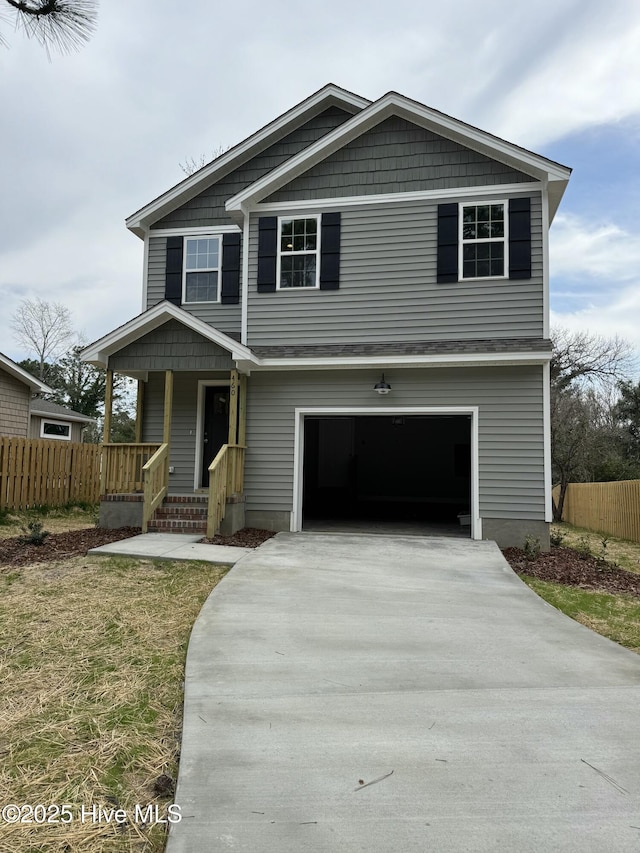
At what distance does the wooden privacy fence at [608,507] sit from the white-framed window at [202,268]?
10.4 metres

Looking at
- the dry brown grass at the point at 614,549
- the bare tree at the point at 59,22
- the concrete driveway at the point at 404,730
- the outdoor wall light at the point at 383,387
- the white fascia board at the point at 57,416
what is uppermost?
the bare tree at the point at 59,22

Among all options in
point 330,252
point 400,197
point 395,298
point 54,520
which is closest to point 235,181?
point 330,252

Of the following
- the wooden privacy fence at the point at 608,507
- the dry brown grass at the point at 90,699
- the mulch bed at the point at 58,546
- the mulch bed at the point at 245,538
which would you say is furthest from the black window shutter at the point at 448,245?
the wooden privacy fence at the point at 608,507

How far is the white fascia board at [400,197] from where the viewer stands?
9.08 meters

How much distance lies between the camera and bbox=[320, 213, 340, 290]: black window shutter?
31.6 feet

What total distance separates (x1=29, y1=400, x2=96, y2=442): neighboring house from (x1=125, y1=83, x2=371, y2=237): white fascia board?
11.4 m

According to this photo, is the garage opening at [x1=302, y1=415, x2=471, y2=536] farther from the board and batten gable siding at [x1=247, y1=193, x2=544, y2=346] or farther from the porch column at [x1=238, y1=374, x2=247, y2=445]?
the board and batten gable siding at [x1=247, y1=193, x2=544, y2=346]

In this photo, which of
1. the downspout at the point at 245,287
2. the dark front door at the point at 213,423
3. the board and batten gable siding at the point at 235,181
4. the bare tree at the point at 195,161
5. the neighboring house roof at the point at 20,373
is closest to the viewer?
the downspout at the point at 245,287

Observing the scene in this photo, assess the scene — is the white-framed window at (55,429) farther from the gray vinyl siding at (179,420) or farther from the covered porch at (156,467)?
the covered porch at (156,467)

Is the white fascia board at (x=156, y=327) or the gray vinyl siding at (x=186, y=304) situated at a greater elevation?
the gray vinyl siding at (x=186, y=304)

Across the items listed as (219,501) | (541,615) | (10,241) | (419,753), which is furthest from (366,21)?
(10,241)

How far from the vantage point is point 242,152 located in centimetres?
1073

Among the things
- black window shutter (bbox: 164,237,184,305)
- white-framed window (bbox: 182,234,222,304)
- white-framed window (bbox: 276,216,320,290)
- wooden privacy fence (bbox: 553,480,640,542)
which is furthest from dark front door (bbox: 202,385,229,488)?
wooden privacy fence (bbox: 553,480,640,542)

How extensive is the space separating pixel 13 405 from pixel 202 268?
321 inches
